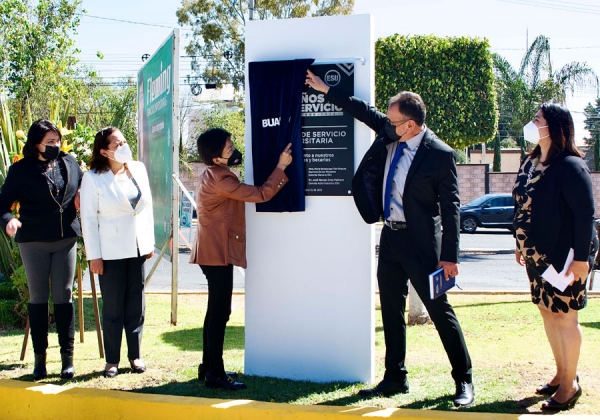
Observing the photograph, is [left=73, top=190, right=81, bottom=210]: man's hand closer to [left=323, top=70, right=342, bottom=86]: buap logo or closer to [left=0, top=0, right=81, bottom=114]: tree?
[left=323, top=70, right=342, bottom=86]: buap logo

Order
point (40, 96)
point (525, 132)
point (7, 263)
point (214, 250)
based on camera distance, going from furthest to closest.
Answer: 1. point (40, 96)
2. point (7, 263)
3. point (214, 250)
4. point (525, 132)

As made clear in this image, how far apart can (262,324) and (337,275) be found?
73 centimetres

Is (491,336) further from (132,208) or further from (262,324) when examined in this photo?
(132,208)

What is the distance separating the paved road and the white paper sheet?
5981 mm

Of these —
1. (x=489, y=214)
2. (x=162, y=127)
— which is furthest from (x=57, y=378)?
(x=489, y=214)

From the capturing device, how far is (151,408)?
14.9 ft

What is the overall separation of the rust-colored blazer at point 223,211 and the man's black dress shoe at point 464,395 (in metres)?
1.73

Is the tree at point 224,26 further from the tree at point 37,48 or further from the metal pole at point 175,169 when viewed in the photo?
the metal pole at point 175,169

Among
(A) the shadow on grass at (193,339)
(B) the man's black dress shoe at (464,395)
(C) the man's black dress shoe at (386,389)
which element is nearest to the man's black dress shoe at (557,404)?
(B) the man's black dress shoe at (464,395)

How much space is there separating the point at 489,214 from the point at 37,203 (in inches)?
906

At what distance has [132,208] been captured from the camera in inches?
214

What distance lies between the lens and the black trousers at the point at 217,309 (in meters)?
5.04

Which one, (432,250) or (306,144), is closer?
(432,250)

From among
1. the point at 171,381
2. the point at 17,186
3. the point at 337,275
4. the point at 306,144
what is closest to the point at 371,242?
the point at 337,275
